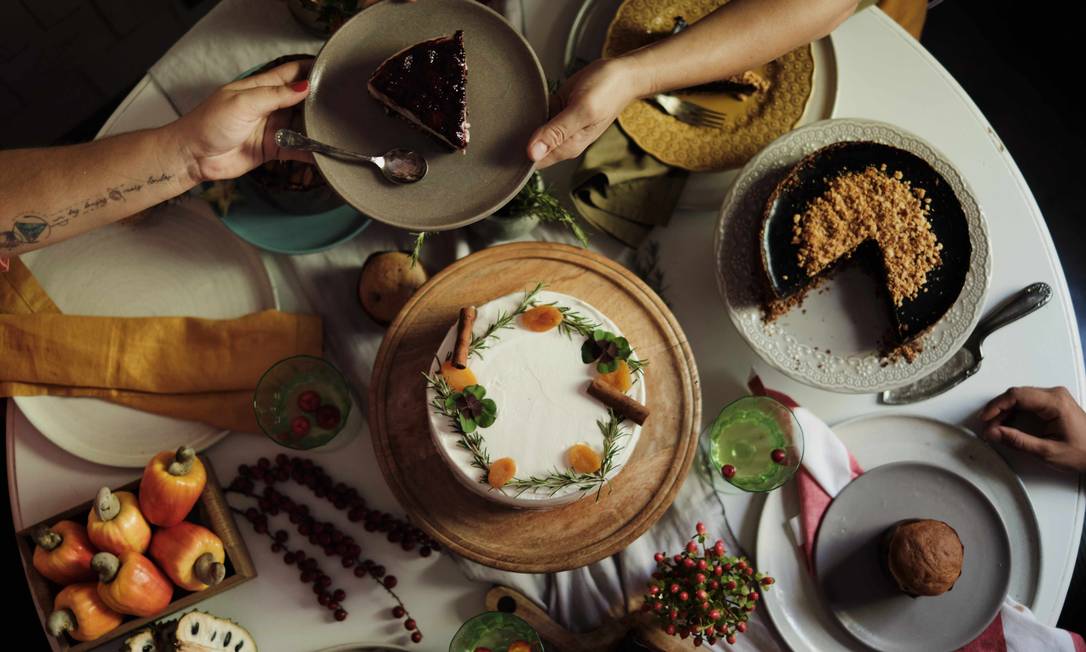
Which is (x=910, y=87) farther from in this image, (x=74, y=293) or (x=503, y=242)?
(x=74, y=293)

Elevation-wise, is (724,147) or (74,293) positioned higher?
(74,293)

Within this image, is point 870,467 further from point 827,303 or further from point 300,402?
point 300,402

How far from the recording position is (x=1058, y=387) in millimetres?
1714

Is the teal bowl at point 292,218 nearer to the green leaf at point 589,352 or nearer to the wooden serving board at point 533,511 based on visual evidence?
the wooden serving board at point 533,511

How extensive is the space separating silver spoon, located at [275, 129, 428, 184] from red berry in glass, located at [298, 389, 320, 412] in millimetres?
618

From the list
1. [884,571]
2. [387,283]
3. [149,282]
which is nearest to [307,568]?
[387,283]

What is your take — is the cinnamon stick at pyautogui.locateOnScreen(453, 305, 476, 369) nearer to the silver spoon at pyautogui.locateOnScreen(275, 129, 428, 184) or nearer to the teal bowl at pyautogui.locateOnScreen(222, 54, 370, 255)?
the silver spoon at pyautogui.locateOnScreen(275, 129, 428, 184)

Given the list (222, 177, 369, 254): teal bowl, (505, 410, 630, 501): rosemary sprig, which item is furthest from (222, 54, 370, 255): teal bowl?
(505, 410, 630, 501): rosemary sprig

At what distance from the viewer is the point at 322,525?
5.56ft

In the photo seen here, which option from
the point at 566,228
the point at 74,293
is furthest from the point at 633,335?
the point at 74,293

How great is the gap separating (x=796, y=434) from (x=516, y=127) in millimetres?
950

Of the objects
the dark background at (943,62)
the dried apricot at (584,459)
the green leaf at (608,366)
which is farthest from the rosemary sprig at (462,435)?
the dark background at (943,62)

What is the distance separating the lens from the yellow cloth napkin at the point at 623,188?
5.57 ft

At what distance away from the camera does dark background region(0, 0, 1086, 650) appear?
9.27 ft
